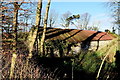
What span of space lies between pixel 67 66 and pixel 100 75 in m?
2.63

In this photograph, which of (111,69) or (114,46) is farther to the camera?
(111,69)

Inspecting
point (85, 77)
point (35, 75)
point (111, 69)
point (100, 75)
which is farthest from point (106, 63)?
point (35, 75)

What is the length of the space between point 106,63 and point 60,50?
7340mm

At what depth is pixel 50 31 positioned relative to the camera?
23.1 m

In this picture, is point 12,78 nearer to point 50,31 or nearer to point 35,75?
point 35,75

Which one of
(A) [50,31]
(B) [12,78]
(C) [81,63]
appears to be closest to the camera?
(B) [12,78]

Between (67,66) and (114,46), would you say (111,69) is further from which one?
(67,66)

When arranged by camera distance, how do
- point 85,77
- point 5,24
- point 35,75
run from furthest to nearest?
1. point 85,77
2. point 35,75
3. point 5,24

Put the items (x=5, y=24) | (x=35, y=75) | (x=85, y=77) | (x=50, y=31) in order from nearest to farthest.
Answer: (x=5, y=24) < (x=35, y=75) < (x=85, y=77) < (x=50, y=31)

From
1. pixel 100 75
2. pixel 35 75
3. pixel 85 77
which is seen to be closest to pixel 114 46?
pixel 100 75

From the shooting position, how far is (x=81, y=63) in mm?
14023

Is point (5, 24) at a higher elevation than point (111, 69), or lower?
higher

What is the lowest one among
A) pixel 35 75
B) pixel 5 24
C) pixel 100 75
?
pixel 100 75

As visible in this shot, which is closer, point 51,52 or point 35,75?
point 35,75
